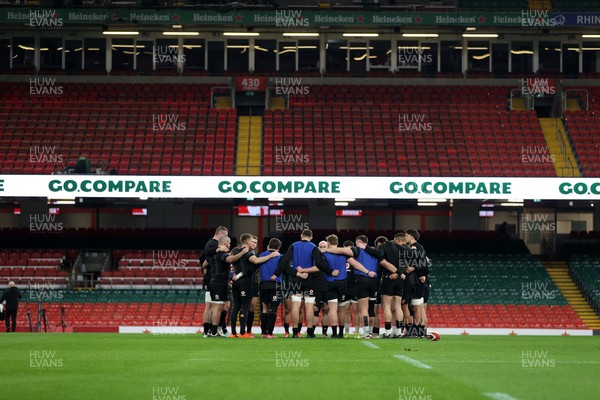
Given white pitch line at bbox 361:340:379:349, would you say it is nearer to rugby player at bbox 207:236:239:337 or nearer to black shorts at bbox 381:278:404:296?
black shorts at bbox 381:278:404:296

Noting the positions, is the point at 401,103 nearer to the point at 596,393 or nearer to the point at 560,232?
the point at 560,232

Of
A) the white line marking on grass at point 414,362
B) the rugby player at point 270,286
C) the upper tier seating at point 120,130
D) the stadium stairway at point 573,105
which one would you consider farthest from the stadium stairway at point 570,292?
the white line marking on grass at point 414,362

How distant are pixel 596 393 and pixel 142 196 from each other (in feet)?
89.7

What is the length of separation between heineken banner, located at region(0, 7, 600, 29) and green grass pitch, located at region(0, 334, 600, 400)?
1044 inches

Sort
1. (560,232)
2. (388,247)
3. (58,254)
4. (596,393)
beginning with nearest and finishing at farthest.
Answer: (596,393)
(388,247)
(58,254)
(560,232)

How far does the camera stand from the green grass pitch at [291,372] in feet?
30.1

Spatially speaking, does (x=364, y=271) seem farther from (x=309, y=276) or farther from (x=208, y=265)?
(x=208, y=265)

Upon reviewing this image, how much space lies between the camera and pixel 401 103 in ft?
142

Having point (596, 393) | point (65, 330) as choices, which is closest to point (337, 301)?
point (596, 393)

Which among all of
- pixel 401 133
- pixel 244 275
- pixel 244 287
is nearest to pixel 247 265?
pixel 244 275

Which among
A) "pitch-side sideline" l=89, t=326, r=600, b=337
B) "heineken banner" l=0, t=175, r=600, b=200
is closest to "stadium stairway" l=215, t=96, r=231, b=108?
"heineken banner" l=0, t=175, r=600, b=200

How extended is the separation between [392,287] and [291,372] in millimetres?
9198

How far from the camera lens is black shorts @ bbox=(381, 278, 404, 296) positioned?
20281 mm

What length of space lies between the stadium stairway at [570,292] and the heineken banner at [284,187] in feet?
12.8
